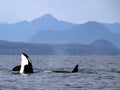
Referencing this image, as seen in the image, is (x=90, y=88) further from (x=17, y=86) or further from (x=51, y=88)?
(x=17, y=86)

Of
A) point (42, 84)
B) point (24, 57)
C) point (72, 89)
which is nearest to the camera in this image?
point (72, 89)

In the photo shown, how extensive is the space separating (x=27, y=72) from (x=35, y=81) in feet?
21.5

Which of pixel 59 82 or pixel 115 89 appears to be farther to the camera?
pixel 59 82

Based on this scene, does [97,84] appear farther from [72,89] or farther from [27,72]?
[27,72]

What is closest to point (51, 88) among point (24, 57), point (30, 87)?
point (30, 87)

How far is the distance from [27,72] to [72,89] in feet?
43.1

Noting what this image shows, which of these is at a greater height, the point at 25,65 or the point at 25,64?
the point at 25,64

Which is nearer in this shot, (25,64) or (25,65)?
(25,64)

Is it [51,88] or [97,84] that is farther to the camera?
[97,84]

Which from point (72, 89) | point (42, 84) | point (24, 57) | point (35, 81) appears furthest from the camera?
point (24, 57)

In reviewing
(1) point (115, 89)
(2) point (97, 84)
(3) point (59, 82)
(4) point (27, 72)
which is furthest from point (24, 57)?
(1) point (115, 89)

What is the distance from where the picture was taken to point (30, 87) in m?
35.5

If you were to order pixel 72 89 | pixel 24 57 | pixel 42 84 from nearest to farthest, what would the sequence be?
pixel 72 89
pixel 42 84
pixel 24 57

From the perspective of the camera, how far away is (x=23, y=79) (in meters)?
42.0
